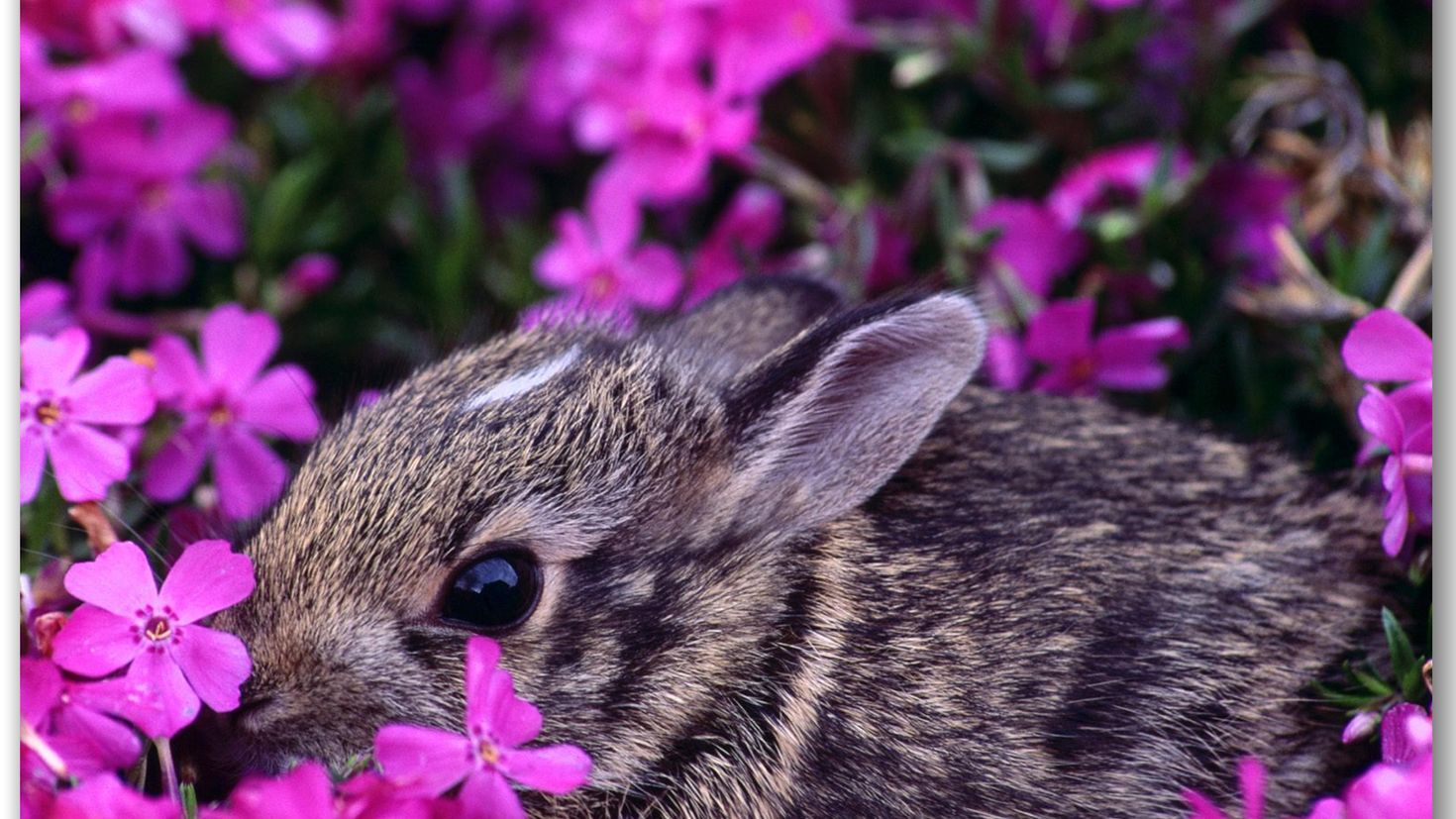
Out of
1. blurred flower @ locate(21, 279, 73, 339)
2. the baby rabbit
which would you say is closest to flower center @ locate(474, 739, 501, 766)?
the baby rabbit

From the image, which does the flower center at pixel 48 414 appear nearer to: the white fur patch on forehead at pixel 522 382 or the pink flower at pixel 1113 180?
the white fur patch on forehead at pixel 522 382

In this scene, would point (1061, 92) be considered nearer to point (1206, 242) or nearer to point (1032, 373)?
point (1206, 242)

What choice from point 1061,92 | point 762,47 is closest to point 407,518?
point 762,47

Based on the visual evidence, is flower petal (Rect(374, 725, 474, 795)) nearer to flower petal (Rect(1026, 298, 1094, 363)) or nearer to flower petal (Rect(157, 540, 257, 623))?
flower petal (Rect(157, 540, 257, 623))

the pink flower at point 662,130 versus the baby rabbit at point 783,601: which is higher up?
the pink flower at point 662,130

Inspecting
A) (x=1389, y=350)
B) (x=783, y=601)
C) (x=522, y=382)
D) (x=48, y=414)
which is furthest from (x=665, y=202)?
(x=1389, y=350)

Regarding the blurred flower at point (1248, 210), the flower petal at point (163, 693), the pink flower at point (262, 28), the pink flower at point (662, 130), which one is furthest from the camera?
the pink flower at point (262, 28)

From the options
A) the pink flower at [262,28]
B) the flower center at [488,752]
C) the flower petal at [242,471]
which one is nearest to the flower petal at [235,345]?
the flower petal at [242,471]
